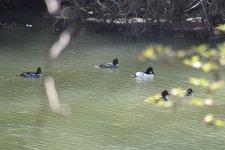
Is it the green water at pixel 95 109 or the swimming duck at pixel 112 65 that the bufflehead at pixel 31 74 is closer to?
the green water at pixel 95 109

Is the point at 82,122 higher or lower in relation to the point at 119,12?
lower

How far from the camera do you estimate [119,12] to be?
17969mm

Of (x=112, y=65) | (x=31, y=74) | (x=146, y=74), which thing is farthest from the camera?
(x=112, y=65)

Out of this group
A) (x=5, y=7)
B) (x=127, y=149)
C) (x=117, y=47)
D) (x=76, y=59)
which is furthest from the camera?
(x=5, y=7)

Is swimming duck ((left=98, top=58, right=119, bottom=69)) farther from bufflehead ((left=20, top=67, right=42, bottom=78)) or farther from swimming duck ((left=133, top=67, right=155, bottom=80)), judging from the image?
bufflehead ((left=20, top=67, right=42, bottom=78))

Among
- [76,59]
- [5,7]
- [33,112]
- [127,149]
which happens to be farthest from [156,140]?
[5,7]

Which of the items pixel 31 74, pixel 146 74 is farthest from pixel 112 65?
pixel 31 74

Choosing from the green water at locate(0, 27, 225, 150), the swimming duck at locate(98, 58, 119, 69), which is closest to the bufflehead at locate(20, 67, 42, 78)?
the green water at locate(0, 27, 225, 150)

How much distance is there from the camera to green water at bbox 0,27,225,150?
7203 millimetres

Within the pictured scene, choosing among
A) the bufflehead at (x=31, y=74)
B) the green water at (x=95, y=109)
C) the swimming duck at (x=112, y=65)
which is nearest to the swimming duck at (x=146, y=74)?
the green water at (x=95, y=109)

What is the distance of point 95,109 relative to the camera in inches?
346

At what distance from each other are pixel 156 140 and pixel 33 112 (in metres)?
2.19

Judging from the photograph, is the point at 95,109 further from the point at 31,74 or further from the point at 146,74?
the point at 146,74

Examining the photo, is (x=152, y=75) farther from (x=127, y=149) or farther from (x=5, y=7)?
(x=5, y=7)
